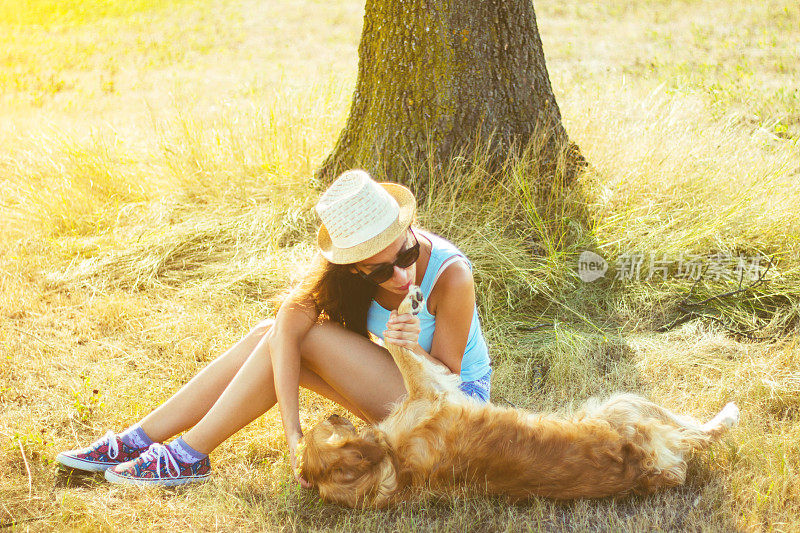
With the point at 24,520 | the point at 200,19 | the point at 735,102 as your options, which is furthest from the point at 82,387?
the point at 200,19

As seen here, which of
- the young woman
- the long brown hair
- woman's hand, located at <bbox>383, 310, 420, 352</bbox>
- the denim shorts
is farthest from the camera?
the denim shorts

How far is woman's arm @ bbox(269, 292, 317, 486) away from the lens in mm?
2617

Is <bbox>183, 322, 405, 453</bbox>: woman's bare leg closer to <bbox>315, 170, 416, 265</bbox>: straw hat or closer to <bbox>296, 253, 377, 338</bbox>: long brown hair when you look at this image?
<bbox>296, 253, 377, 338</bbox>: long brown hair

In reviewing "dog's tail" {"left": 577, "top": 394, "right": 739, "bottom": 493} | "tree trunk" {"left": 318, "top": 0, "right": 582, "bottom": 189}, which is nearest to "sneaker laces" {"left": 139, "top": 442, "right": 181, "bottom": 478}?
"dog's tail" {"left": 577, "top": 394, "right": 739, "bottom": 493}

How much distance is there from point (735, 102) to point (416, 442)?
5.29 metres

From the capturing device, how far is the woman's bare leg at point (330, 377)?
2.68 meters

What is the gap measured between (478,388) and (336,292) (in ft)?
2.39

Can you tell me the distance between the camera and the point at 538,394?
3.26m

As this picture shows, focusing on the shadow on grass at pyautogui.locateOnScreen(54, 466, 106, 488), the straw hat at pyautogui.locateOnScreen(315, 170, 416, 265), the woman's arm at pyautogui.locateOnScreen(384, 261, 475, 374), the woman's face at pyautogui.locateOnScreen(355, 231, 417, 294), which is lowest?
the shadow on grass at pyautogui.locateOnScreen(54, 466, 106, 488)

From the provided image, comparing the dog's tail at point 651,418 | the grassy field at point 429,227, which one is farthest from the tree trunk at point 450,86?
the dog's tail at point 651,418

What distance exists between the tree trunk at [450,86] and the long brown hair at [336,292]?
1.63 meters

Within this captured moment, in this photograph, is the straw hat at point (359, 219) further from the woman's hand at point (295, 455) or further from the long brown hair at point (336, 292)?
the woman's hand at point (295, 455)

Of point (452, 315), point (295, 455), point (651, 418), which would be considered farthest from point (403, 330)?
point (651, 418)

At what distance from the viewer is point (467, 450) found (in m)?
2.35
